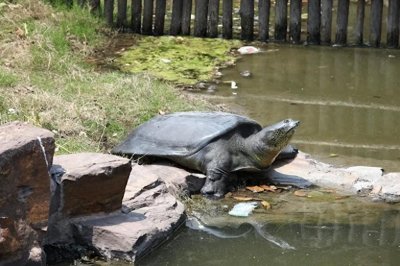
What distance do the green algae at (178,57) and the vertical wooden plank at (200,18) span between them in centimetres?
13

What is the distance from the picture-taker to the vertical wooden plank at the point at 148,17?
10.9 metres

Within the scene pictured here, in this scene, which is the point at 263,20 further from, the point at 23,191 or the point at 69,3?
the point at 23,191

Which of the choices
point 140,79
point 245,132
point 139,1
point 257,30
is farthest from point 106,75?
point 257,30

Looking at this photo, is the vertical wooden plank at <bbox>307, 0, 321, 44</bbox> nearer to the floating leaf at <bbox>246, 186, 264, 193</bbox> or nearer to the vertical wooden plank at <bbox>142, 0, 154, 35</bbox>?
the vertical wooden plank at <bbox>142, 0, 154, 35</bbox>

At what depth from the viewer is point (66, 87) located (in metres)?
7.66

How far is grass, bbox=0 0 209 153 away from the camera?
6.75 metres

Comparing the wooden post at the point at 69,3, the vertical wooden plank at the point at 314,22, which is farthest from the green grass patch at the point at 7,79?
the vertical wooden plank at the point at 314,22

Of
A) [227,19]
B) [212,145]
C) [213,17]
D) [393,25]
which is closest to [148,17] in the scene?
[213,17]

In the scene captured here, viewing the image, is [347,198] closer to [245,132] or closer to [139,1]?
[245,132]

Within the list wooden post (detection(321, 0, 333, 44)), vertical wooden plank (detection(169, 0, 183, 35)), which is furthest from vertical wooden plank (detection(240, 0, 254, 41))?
wooden post (detection(321, 0, 333, 44))

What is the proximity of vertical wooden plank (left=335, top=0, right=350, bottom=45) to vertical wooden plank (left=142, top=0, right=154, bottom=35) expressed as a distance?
2317 mm

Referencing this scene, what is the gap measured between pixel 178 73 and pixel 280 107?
1417 mm

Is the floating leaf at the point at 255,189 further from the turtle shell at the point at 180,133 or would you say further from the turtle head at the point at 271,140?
the turtle shell at the point at 180,133

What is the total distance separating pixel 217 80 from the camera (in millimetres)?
9172
